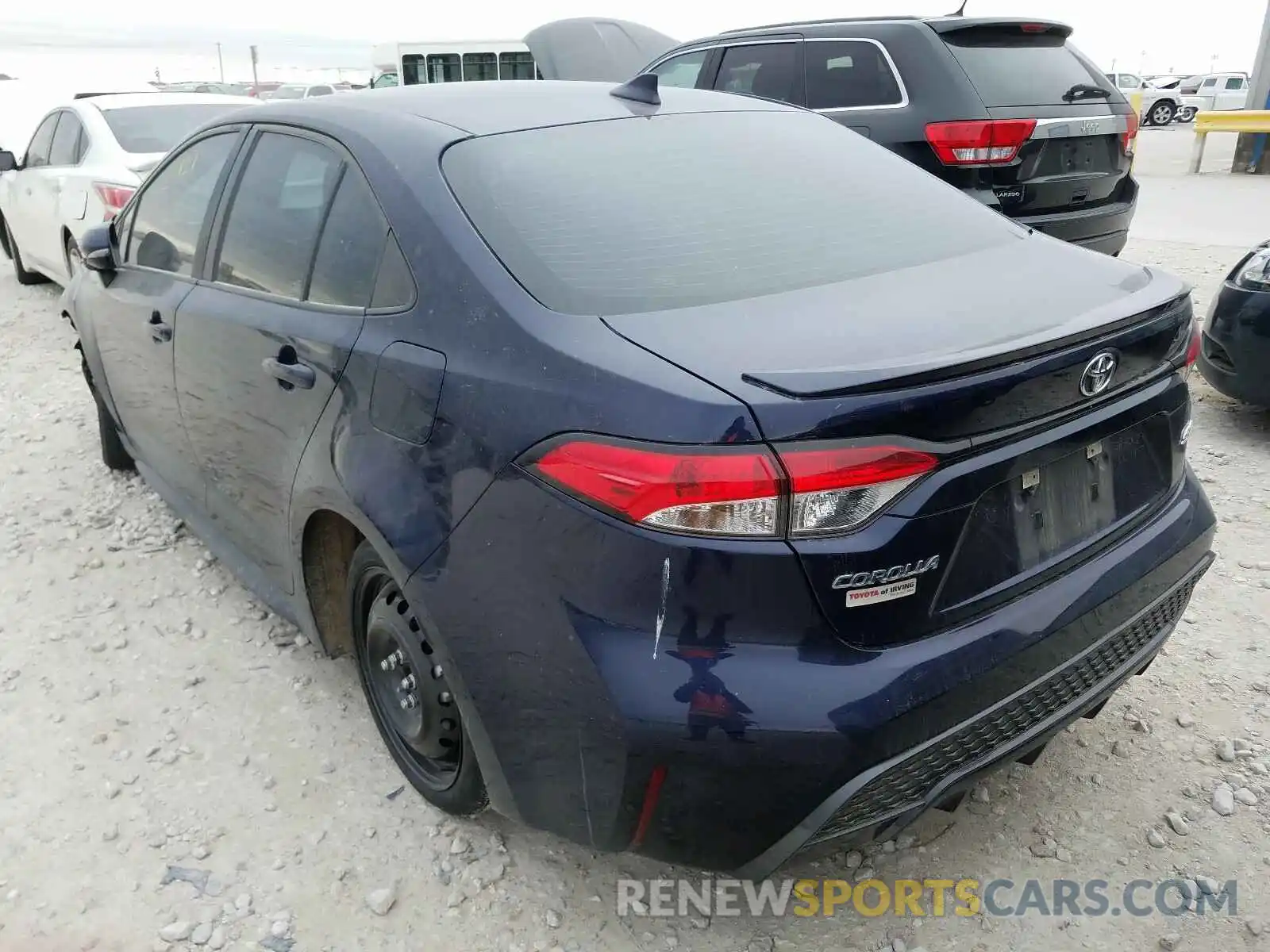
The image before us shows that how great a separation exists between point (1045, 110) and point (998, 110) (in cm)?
30

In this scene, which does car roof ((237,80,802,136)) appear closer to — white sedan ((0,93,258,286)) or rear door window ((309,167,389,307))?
rear door window ((309,167,389,307))

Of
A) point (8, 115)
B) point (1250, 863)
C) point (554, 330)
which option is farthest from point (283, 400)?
point (8, 115)

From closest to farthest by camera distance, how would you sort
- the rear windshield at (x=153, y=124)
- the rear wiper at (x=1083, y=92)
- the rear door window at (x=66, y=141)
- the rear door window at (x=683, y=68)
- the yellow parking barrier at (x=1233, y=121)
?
1. the rear wiper at (x=1083, y=92)
2. the rear windshield at (x=153, y=124)
3. the rear door window at (x=66, y=141)
4. the rear door window at (x=683, y=68)
5. the yellow parking barrier at (x=1233, y=121)

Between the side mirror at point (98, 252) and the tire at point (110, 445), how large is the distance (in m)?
0.69

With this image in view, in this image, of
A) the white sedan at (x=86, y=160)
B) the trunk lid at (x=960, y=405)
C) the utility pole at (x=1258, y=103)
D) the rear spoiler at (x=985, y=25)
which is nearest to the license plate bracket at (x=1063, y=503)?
the trunk lid at (x=960, y=405)

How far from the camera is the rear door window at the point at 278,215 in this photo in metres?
2.53

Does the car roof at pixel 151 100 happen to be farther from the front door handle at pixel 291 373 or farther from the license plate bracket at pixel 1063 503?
the license plate bracket at pixel 1063 503

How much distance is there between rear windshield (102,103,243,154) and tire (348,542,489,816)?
5305mm

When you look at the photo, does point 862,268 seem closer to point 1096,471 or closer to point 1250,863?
point 1096,471

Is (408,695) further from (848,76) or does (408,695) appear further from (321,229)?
(848,76)

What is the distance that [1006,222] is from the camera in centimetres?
259

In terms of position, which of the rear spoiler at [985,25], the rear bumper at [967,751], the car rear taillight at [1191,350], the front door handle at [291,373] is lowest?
the rear bumper at [967,751]

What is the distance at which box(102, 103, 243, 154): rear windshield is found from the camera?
6.67 m

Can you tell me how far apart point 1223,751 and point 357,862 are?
2132 mm
